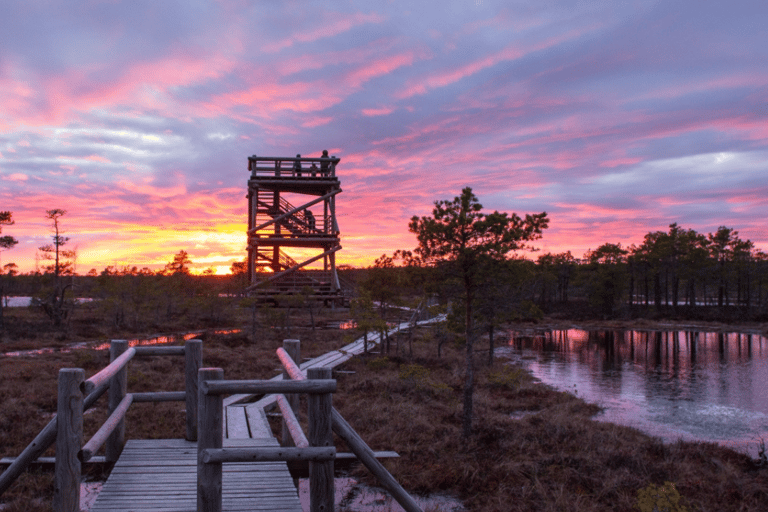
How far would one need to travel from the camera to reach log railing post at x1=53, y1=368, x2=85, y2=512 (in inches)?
179

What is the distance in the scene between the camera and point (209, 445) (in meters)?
4.42

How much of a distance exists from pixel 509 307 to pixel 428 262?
8.91 ft

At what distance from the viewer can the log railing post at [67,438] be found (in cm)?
455

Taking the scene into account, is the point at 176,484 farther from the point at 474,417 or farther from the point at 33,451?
the point at 474,417

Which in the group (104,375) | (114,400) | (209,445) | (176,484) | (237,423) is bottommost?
(237,423)

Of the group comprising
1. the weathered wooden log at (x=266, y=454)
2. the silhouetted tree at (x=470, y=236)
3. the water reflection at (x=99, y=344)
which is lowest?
the water reflection at (x=99, y=344)

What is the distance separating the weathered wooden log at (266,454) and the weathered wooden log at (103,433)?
131cm

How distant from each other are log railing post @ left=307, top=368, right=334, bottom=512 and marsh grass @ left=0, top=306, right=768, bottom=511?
4720mm

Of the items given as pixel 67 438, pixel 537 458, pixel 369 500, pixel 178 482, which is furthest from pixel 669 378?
pixel 67 438

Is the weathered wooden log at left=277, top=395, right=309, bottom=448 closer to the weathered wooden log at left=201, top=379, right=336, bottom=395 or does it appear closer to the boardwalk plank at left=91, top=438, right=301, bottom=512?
the weathered wooden log at left=201, top=379, right=336, bottom=395

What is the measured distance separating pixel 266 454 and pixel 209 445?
55 centimetres

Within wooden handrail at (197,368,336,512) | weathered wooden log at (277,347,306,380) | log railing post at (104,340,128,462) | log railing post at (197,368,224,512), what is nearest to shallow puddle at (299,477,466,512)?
log railing post at (104,340,128,462)

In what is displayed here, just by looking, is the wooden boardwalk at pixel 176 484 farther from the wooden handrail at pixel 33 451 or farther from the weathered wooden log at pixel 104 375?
the weathered wooden log at pixel 104 375

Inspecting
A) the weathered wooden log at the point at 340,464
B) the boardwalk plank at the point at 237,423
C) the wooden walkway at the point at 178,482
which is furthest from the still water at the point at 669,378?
the wooden walkway at the point at 178,482
